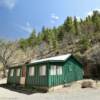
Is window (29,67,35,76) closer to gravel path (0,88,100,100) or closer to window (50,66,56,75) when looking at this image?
window (50,66,56,75)

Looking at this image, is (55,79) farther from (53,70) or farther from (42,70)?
(42,70)

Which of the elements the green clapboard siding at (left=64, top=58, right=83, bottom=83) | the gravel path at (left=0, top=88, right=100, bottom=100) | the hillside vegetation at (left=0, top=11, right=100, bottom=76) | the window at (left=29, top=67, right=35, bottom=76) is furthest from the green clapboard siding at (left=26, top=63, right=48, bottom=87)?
the hillside vegetation at (left=0, top=11, right=100, bottom=76)

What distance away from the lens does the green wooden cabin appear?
2331 cm

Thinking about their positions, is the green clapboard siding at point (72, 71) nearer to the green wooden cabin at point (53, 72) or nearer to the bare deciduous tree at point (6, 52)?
the green wooden cabin at point (53, 72)

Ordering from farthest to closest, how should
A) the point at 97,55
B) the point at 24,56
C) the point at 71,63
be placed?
1. the point at 24,56
2. the point at 97,55
3. the point at 71,63

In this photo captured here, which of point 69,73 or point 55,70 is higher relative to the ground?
point 55,70

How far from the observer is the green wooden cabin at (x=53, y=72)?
23312 mm

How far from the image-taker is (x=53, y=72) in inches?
930

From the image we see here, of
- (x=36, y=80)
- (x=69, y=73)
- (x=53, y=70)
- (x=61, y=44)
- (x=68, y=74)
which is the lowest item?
(x=36, y=80)

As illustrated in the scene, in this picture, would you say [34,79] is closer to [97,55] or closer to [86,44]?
[97,55]

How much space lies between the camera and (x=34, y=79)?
25750 millimetres

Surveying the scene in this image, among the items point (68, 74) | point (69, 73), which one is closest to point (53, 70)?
point (68, 74)

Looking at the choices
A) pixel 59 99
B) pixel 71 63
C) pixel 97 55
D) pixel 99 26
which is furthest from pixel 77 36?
pixel 59 99

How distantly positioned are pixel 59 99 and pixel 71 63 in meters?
10.9
